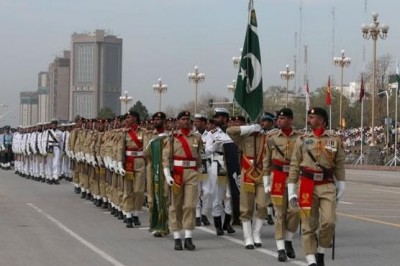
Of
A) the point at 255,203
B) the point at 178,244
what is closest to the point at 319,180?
the point at 255,203

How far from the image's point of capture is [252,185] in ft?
44.1

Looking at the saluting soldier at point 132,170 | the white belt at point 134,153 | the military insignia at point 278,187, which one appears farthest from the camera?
the white belt at point 134,153

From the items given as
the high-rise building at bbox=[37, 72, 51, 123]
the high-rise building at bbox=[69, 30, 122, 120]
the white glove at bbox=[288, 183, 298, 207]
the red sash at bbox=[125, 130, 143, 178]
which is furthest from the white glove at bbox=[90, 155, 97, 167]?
the high-rise building at bbox=[37, 72, 51, 123]

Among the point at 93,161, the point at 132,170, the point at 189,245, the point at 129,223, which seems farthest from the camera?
the point at 93,161

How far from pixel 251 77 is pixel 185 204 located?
3496 millimetres

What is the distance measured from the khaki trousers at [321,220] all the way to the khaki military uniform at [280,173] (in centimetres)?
124

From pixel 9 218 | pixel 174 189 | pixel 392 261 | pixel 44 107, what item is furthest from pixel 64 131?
pixel 44 107

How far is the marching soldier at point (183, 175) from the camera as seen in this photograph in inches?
524

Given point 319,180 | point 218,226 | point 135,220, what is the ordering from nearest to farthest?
1. point 319,180
2. point 218,226
3. point 135,220

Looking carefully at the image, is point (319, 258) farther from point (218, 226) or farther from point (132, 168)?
point (132, 168)

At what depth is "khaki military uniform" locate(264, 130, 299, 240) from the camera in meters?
12.3

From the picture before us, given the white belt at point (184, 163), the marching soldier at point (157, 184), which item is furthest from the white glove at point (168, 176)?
the marching soldier at point (157, 184)

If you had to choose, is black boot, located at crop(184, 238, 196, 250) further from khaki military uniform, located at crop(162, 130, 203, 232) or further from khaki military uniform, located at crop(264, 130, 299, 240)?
khaki military uniform, located at crop(264, 130, 299, 240)

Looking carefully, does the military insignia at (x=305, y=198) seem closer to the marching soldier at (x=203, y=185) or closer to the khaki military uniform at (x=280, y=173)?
the khaki military uniform at (x=280, y=173)
